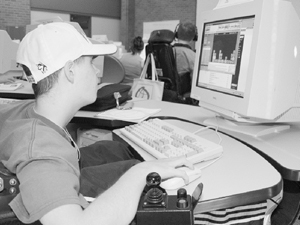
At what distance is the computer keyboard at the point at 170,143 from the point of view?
3.17ft

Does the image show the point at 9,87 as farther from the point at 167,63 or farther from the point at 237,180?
the point at 237,180

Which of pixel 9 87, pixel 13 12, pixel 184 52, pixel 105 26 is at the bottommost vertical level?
pixel 9 87

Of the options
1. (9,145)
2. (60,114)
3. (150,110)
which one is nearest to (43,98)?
(60,114)

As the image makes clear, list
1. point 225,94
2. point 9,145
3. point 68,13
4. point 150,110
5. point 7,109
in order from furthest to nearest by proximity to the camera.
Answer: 1. point 68,13
2. point 150,110
3. point 225,94
4. point 7,109
5. point 9,145

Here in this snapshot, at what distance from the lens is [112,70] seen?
2.99m

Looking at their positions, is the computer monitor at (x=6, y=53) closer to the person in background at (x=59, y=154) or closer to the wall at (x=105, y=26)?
the person in background at (x=59, y=154)

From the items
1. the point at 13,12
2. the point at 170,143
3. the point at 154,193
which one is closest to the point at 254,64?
the point at 170,143

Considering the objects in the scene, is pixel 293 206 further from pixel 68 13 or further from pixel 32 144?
pixel 68 13

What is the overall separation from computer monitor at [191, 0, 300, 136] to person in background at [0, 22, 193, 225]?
0.46 metres

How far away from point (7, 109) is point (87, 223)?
0.55 meters

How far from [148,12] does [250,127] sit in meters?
9.04

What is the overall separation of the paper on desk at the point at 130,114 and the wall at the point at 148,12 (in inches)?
298

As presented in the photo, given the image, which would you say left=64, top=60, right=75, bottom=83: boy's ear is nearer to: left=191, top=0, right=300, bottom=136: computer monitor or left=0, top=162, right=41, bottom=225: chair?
left=0, top=162, right=41, bottom=225: chair

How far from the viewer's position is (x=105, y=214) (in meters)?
0.63
